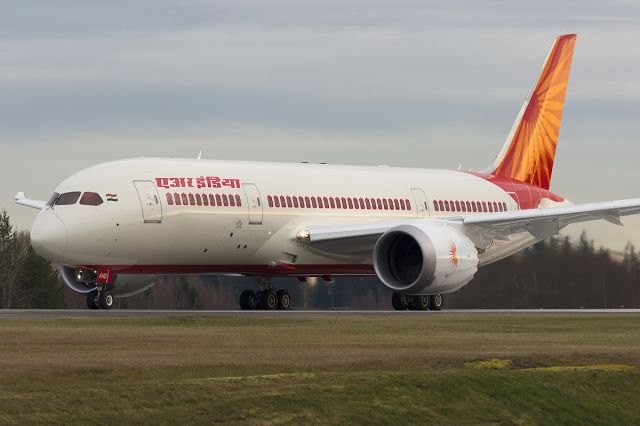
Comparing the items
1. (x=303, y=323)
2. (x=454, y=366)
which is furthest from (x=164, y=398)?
(x=303, y=323)

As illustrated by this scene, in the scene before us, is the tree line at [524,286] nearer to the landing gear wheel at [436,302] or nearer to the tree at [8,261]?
the landing gear wheel at [436,302]

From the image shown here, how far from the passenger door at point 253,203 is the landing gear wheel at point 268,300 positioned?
127 inches

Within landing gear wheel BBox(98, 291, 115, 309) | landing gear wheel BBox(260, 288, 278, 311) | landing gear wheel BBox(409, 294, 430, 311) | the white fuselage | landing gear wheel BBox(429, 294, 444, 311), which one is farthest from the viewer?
landing gear wheel BBox(260, 288, 278, 311)

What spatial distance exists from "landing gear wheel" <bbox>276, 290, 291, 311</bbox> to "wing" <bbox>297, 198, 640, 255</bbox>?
195cm

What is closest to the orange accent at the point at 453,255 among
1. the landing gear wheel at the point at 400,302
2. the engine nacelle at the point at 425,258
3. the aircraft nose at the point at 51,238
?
the engine nacelle at the point at 425,258

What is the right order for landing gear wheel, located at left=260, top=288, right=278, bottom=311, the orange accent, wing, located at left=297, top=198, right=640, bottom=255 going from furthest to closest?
landing gear wheel, located at left=260, top=288, right=278, bottom=311 → wing, located at left=297, top=198, right=640, bottom=255 → the orange accent

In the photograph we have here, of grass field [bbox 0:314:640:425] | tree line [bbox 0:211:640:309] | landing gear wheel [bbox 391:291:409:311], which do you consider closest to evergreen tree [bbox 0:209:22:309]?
tree line [bbox 0:211:640:309]

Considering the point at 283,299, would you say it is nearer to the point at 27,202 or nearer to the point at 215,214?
the point at 215,214

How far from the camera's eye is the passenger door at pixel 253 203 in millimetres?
45969

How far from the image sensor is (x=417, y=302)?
1820 inches

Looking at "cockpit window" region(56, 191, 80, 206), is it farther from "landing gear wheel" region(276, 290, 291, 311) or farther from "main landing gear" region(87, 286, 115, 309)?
"landing gear wheel" region(276, 290, 291, 311)

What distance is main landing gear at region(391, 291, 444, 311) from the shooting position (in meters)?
46.2

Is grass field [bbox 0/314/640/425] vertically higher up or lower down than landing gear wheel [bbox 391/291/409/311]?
lower down

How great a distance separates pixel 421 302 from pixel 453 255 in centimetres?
311
